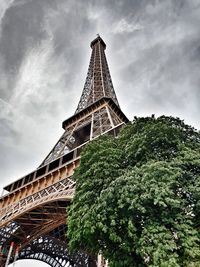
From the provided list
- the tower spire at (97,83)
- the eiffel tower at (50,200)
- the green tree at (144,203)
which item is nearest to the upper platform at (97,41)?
the tower spire at (97,83)

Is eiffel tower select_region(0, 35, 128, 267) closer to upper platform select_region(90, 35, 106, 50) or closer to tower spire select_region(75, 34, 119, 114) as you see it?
tower spire select_region(75, 34, 119, 114)

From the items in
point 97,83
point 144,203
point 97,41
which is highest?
point 97,41

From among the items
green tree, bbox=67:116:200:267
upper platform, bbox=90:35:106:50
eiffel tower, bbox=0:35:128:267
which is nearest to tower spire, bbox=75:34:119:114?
upper platform, bbox=90:35:106:50

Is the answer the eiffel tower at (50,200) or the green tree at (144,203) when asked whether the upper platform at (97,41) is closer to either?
the eiffel tower at (50,200)

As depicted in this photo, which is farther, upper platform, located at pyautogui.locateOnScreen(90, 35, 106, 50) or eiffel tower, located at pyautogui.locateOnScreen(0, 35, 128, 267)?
upper platform, located at pyautogui.locateOnScreen(90, 35, 106, 50)

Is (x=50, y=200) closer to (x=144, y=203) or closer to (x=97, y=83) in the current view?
(x=144, y=203)

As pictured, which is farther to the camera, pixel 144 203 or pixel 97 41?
pixel 97 41

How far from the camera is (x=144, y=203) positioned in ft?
28.3

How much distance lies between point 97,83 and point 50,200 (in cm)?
2695

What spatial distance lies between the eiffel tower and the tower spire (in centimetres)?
403

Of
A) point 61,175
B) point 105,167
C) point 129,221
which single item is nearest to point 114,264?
point 129,221

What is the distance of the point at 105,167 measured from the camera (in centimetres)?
1060

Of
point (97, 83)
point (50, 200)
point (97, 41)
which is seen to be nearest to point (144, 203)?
point (50, 200)

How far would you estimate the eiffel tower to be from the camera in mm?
19047
